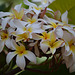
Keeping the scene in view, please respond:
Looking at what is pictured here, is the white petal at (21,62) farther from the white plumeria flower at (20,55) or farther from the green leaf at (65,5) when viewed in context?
the green leaf at (65,5)

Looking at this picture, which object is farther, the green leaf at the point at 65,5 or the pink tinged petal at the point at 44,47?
the green leaf at the point at 65,5

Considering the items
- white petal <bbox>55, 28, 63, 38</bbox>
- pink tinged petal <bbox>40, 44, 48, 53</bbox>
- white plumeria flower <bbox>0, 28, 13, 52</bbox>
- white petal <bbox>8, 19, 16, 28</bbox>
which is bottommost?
pink tinged petal <bbox>40, 44, 48, 53</bbox>

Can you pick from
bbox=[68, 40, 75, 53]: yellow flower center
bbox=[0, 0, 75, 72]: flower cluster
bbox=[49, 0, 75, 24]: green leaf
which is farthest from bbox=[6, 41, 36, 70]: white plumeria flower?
bbox=[49, 0, 75, 24]: green leaf

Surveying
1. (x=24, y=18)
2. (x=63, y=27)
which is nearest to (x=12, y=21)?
(x=24, y=18)

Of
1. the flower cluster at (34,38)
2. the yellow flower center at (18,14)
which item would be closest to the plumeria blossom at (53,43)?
the flower cluster at (34,38)

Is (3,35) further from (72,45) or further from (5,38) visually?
(72,45)

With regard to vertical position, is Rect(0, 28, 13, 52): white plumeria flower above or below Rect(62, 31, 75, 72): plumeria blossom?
above

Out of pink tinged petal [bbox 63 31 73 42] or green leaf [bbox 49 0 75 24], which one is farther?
green leaf [bbox 49 0 75 24]

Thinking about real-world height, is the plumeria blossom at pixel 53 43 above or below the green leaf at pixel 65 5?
below

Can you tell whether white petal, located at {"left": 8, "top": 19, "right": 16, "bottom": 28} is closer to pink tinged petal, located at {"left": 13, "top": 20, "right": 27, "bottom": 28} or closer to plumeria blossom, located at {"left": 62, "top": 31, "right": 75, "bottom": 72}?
pink tinged petal, located at {"left": 13, "top": 20, "right": 27, "bottom": 28}
